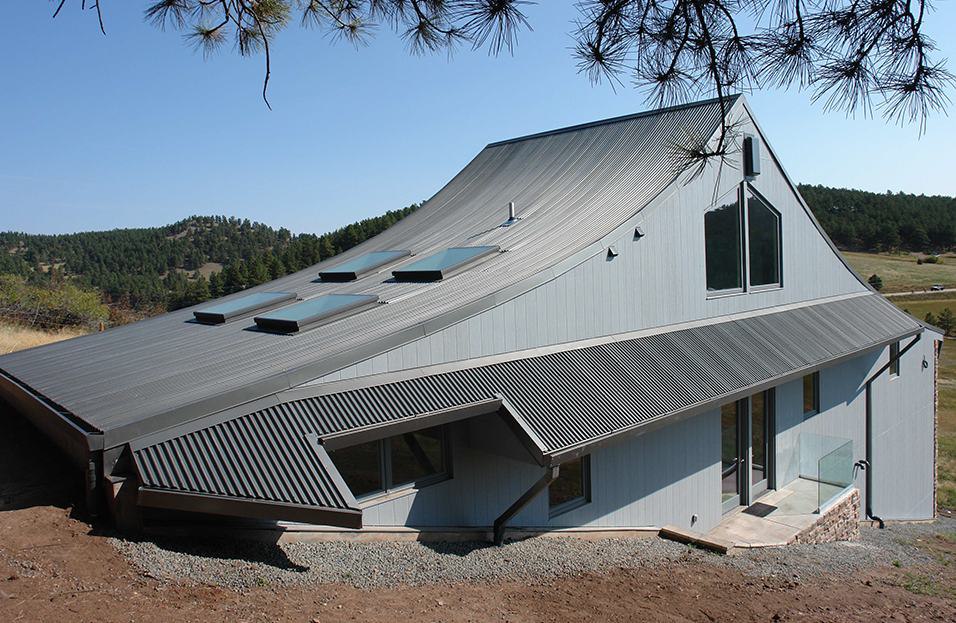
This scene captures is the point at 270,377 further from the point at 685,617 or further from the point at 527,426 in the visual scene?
the point at 685,617

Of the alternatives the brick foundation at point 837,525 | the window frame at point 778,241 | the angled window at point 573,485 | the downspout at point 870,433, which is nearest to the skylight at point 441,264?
the angled window at point 573,485

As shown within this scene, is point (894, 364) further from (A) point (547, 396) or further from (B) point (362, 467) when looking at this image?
(B) point (362, 467)

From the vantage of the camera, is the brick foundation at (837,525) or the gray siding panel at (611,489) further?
the brick foundation at (837,525)

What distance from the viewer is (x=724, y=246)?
1099 cm

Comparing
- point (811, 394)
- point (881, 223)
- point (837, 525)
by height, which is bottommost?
point (837, 525)

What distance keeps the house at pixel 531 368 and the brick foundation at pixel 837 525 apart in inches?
17.1

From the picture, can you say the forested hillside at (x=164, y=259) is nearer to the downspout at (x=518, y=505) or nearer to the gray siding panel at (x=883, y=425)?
the downspout at (x=518, y=505)

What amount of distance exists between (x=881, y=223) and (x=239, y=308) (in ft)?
247

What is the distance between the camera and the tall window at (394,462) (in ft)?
22.7

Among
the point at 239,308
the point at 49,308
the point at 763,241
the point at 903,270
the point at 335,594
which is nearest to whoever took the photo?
the point at 335,594

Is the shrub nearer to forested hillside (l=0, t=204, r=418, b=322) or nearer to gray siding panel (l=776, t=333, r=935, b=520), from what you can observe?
forested hillside (l=0, t=204, r=418, b=322)

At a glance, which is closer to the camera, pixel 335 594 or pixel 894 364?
pixel 335 594

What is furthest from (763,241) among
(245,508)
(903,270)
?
(903,270)

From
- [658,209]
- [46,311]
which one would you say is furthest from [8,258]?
[658,209]
